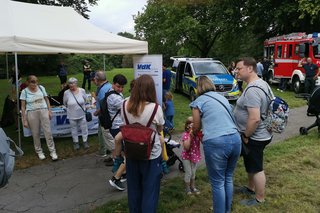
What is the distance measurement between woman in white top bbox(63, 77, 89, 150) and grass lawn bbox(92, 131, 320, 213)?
282 centimetres

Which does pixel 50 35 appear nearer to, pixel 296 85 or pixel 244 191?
pixel 244 191

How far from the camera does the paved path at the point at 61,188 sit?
498 centimetres

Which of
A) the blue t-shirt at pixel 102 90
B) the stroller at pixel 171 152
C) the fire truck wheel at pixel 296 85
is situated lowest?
the stroller at pixel 171 152

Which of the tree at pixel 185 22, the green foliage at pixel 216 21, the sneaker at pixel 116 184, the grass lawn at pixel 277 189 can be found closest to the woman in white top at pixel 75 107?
the sneaker at pixel 116 184

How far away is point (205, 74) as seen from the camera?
571 inches

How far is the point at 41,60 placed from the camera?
1280 inches

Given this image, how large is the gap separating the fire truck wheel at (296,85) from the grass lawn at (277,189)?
977 centimetres

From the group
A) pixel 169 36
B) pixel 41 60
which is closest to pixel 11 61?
pixel 41 60

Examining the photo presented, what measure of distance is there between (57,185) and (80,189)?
1.57 feet

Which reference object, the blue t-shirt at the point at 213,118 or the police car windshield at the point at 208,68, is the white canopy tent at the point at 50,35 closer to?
the blue t-shirt at the point at 213,118

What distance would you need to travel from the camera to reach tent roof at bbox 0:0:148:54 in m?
6.67

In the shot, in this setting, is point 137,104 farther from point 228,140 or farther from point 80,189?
point 80,189

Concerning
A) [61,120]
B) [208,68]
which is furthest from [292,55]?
[61,120]

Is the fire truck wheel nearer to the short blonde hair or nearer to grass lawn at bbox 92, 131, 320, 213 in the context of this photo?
grass lawn at bbox 92, 131, 320, 213
